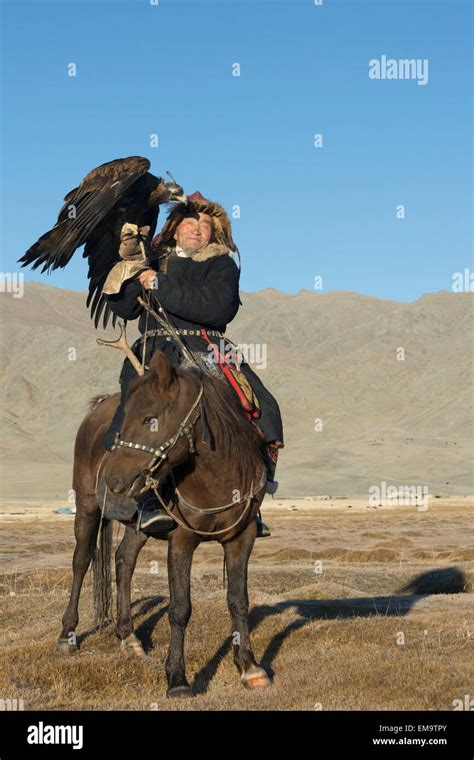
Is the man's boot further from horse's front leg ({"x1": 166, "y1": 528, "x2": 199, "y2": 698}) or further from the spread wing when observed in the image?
the spread wing

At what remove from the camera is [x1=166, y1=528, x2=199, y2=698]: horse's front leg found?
8.84 meters

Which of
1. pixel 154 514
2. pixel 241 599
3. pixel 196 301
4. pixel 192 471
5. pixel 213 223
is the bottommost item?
pixel 241 599

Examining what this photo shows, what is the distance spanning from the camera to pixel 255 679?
915 cm

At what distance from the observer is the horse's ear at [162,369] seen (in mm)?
8297

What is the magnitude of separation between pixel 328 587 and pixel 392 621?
5.54 metres

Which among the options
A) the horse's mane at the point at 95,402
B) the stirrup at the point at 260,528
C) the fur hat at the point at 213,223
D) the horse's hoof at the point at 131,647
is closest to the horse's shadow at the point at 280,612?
the horse's hoof at the point at 131,647

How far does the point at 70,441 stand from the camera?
120062 millimetres

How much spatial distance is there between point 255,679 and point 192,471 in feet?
6.89

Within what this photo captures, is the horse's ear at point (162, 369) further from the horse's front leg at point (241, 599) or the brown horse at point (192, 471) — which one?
the horse's front leg at point (241, 599)

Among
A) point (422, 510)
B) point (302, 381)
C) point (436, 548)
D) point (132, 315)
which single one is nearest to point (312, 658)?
point (132, 315)

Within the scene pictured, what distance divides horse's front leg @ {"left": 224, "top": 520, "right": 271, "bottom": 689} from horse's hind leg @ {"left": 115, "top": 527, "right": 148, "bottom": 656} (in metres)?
1.88

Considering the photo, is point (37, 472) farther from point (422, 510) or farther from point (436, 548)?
point (436, 548)

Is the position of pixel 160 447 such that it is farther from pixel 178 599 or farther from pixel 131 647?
pixel 131 647

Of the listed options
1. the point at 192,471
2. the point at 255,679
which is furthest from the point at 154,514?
the point at 255,679
